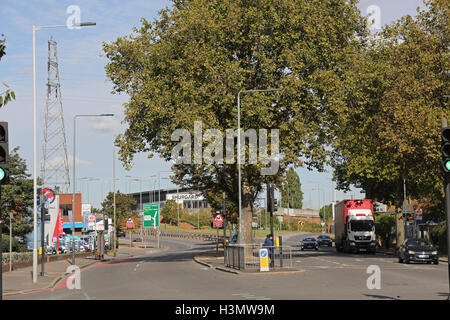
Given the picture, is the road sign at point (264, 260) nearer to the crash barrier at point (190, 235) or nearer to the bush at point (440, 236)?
the bush at point (440, 236)

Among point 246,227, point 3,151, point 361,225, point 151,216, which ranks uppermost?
point 3,151

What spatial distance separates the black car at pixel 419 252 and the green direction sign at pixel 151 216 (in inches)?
1472

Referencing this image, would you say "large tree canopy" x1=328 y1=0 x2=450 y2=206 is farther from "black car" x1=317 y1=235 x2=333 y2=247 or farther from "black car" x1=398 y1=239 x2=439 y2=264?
"black car" x1=317 y1=235 x2=333 y2=247

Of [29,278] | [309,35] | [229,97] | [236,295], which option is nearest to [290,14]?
[309,35]

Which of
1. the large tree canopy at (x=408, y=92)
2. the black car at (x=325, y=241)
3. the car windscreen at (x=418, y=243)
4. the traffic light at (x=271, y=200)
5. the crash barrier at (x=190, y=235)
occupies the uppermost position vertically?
the large tree canopy at (x=408, y=92)

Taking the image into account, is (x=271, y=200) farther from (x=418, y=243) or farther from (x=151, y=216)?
(x=151, y=216)

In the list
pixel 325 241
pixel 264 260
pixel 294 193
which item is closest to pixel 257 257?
pixel 264 260

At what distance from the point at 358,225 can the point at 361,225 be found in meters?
0.25

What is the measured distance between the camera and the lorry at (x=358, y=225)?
55.6 metres

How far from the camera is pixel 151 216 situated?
240 feet

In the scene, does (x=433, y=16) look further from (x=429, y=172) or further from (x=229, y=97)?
(x=229, y=97)

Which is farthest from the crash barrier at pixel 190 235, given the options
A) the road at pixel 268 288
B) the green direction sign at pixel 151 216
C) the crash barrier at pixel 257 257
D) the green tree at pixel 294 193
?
the road at pixel 268 288

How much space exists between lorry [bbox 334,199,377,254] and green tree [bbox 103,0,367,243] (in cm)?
1451
